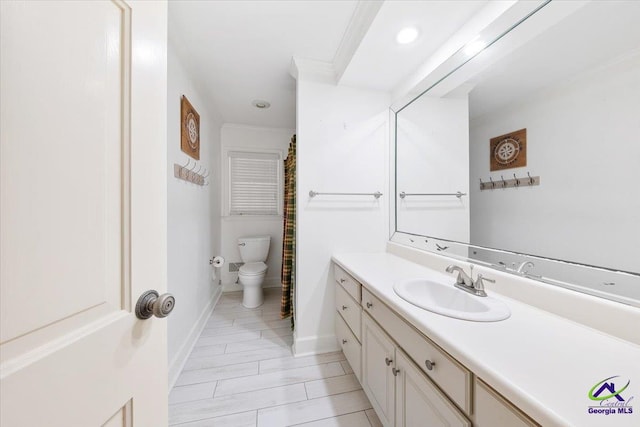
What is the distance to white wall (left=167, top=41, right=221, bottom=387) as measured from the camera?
1503 mm

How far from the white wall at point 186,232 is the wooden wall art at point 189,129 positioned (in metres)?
0.06

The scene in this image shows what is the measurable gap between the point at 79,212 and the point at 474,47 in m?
1.76

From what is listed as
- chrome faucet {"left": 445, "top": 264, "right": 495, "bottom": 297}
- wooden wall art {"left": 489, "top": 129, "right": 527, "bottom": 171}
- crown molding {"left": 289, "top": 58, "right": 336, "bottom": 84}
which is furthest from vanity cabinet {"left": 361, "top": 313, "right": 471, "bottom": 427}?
crown molding {"left": 289, "top": 58, "right": 336, "bottom": 84}

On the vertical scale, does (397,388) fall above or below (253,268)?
below

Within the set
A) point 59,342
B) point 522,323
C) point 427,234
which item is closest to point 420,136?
point 427,234

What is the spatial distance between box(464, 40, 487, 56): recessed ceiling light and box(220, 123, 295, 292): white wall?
→ 248 cm

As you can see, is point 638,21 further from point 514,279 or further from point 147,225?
point 147,225

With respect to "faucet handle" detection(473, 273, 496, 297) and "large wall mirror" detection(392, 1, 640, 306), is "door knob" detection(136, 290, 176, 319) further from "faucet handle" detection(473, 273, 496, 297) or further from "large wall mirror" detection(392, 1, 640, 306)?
"large wall mirror" detection(392, 1, 640, 306)

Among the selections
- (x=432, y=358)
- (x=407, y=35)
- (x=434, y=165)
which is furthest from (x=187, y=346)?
(x=407, y=35)

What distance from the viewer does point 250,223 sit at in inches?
129

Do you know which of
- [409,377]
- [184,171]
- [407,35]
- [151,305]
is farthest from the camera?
[184,171]

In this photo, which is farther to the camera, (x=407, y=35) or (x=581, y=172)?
(x=407, y=35)

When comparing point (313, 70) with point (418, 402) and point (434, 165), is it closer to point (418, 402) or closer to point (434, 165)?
point (434, 165)

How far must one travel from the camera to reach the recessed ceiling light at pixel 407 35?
1.31 m
